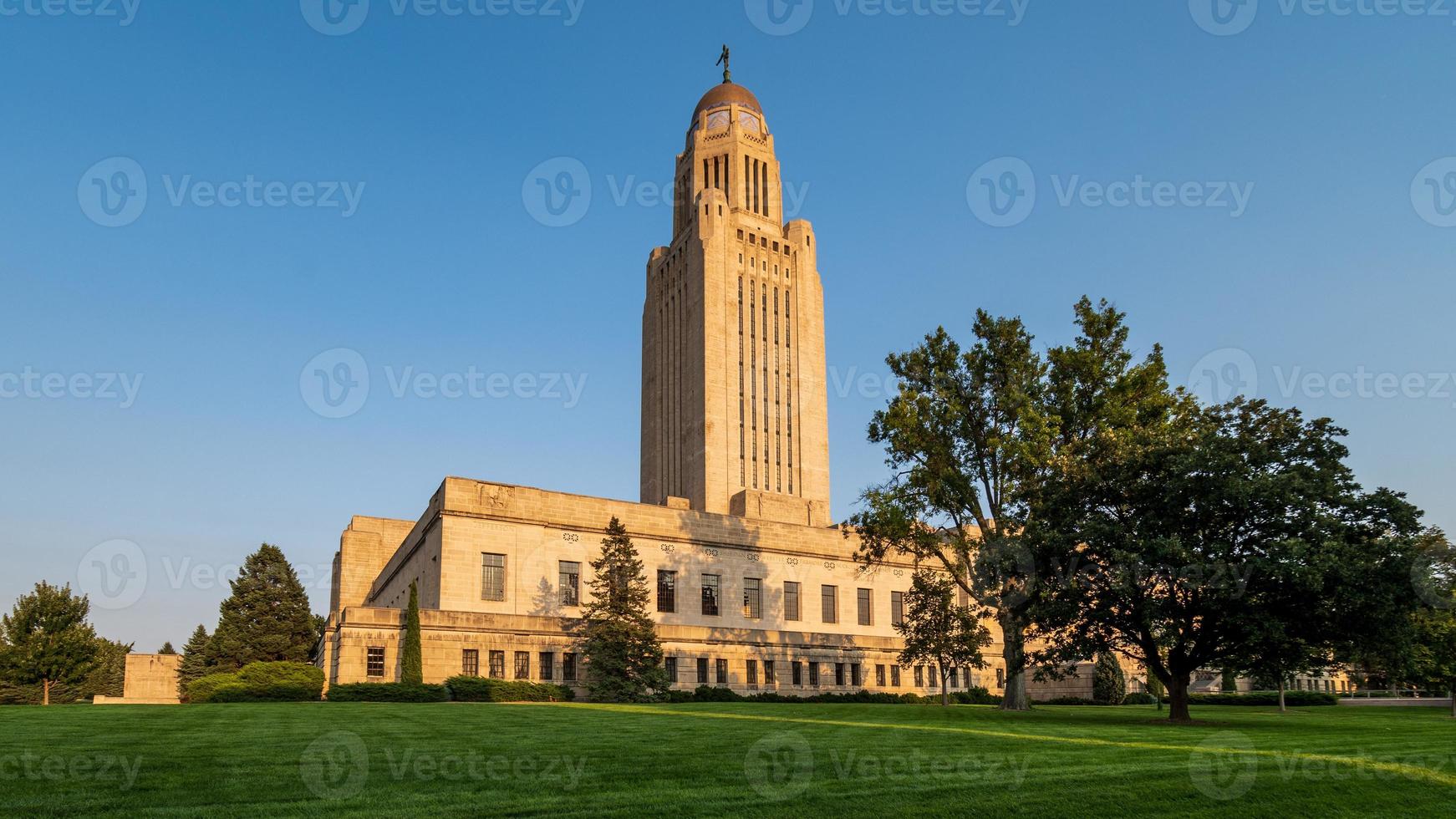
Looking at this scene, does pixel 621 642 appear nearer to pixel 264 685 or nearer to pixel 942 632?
pixel 264 685

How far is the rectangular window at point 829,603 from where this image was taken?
199ft

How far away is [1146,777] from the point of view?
14.3m

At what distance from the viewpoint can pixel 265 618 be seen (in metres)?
66.7

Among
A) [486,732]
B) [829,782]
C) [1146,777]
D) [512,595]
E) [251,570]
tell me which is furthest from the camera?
[251,570]

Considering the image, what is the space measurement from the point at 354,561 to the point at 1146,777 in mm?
73450

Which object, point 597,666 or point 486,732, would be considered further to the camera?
point 597,666

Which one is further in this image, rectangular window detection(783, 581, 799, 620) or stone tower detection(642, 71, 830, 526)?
stone tower detection(642, 71, 830, 526)

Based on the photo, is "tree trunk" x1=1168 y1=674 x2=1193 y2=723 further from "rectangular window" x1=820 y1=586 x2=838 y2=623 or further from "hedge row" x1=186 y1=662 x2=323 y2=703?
"rectangular window" x1=820 y1=586 x2=838 y2=623

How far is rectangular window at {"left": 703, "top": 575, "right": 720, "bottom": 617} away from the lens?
56.3 meters

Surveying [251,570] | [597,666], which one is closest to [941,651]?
[597,666]

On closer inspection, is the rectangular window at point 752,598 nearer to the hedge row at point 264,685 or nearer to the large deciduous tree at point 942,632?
the large deciduous tree at point 942,632

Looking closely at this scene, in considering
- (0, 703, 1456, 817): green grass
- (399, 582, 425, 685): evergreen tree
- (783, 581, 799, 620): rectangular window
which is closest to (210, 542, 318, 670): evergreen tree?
(399, 582, 425, 685): evergreen tree

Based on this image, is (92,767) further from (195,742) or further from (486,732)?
(486,732)

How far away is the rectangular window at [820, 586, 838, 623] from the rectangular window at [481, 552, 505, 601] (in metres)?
20.9
